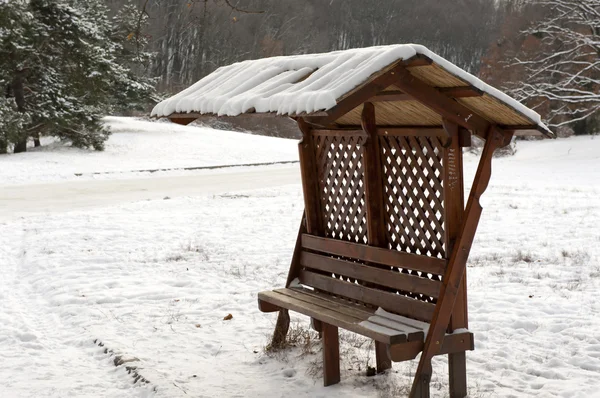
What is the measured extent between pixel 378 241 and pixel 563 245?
6192 millimetres

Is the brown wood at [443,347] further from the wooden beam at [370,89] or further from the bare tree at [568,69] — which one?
the bare tree at [568,69]

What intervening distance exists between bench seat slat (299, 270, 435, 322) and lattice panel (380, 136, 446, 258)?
38 centimetres

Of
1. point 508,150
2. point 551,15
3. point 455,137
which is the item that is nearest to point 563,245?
point 455,137

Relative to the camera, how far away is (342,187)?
614 cm

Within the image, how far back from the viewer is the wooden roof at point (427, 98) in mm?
4281

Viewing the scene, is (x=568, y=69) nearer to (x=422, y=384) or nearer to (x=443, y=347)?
(x=443, y=347)

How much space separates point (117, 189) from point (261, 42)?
45013 millimetres

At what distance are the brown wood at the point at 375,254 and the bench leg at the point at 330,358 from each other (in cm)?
63

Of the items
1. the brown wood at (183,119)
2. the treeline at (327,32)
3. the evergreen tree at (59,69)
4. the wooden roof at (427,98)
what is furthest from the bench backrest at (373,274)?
the treeline at (327,32)

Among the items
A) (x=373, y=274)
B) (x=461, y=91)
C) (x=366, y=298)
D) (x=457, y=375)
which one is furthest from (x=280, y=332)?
(x=461, y=91)

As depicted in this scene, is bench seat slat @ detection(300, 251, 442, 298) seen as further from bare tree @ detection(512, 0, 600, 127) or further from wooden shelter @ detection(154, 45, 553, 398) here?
bare tree @ detection(512, 0, 600, 127)

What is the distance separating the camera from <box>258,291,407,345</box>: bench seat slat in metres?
4.77

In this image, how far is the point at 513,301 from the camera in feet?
25.4

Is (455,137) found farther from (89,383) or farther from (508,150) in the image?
(508,150)
